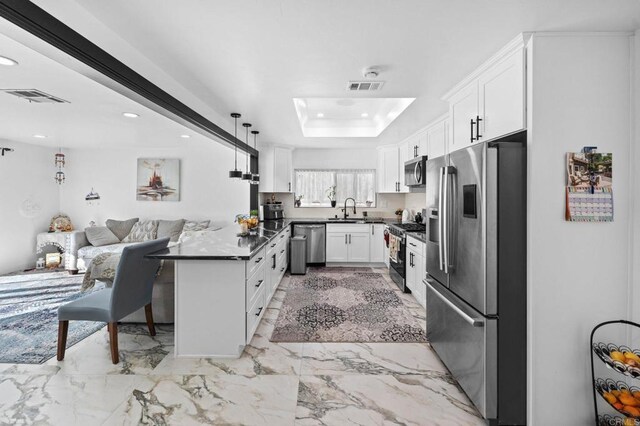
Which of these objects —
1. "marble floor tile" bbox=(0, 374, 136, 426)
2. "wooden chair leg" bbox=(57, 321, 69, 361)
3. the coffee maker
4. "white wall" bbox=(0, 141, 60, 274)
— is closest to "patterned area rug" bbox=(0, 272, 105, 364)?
"wooden chair leg" bbox=(57, 321, 69, 361)

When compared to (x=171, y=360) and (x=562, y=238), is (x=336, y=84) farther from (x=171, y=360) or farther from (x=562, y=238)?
(x=171, y=360)

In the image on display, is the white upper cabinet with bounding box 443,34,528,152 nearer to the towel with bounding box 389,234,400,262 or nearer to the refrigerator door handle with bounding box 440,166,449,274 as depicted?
the refrigerator door handle with bounding box 440,166,449,274

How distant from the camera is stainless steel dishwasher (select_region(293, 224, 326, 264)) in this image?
5875 mm

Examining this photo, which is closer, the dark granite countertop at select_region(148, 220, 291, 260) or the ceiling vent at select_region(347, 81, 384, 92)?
the dark granite countertop at select_region(148, 220, 291, 260)

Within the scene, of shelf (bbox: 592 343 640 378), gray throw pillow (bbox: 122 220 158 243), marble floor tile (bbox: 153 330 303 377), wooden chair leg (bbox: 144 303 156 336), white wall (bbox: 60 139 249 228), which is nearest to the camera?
shelf (bbox: 592 343 640 378)

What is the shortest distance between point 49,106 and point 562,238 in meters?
5.29

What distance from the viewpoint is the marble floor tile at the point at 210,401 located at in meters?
1.88

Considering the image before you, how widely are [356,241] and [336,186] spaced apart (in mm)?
1361

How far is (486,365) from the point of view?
1.84 m

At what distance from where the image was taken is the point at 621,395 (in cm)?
160

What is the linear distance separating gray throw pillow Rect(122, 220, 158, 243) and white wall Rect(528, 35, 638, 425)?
632 cm

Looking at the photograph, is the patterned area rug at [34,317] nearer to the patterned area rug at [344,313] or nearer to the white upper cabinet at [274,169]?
the patterned area rug at [344,313]

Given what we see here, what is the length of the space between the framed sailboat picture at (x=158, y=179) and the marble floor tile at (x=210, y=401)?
4998mm

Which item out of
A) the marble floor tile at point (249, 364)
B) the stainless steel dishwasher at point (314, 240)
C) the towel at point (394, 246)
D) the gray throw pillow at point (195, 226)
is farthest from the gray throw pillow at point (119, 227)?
the towel at point (394, 246)
